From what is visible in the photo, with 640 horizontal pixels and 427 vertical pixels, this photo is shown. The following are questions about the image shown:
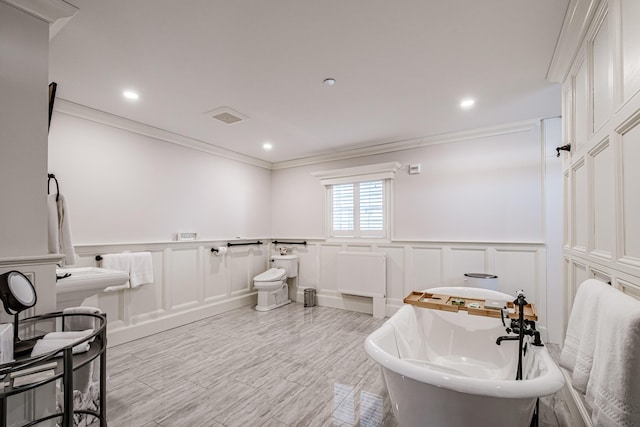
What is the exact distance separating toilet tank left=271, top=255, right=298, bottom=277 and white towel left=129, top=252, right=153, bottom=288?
6.52 ft

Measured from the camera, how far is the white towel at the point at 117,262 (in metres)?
3.02

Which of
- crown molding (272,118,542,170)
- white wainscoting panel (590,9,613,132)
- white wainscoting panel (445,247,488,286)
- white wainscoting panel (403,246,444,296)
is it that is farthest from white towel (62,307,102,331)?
crown molding (272,118,542,170)

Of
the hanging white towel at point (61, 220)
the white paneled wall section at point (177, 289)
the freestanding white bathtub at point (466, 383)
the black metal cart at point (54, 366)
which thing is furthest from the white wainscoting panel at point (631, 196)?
the white paneled wall section at point (177, 289)

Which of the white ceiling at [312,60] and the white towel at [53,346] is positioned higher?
the white ceiling at [312,60]

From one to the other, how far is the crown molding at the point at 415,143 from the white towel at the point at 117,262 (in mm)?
2957

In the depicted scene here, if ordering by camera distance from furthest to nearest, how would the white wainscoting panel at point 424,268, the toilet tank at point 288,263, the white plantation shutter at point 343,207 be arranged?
the toilet tank at point 288,263
the white plantation shutter at point 343,207
the white wainscoting panel at point 424,268

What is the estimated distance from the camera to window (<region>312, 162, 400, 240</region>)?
4.30 metres

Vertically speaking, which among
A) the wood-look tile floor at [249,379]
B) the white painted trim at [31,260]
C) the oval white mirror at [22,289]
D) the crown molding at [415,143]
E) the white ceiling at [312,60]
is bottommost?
the wood-look tile floor at [249,379]

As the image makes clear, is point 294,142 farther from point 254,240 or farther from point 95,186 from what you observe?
point 95,186

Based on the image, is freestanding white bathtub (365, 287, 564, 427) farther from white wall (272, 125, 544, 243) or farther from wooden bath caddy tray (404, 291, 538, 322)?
white wall (272, 125, 544, 243)

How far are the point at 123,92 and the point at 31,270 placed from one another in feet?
6.06

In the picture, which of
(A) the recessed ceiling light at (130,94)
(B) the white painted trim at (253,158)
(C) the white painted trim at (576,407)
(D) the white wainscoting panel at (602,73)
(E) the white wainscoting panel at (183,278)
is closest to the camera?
(D) the white wainscoting panel at (602,73)

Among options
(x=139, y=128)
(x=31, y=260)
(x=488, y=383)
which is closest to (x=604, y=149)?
(x=488, y=383)

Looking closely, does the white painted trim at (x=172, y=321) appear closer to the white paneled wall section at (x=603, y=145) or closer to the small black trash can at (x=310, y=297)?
the small black trash can at (x=310, y=297)
